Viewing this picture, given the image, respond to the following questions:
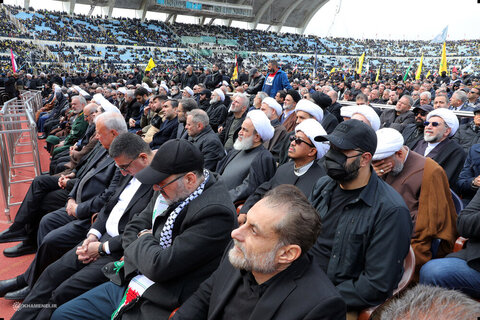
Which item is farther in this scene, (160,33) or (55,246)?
(160,33)

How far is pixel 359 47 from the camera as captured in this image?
2308 inches

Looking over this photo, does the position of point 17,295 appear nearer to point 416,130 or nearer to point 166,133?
point 166,133

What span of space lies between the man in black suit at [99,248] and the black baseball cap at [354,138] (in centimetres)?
162

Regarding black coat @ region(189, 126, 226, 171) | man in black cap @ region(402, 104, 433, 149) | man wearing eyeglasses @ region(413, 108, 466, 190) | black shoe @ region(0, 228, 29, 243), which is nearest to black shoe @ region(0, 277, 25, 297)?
black shoe @ region(0, 228, 29, 243)

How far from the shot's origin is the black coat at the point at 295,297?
55.5 inches

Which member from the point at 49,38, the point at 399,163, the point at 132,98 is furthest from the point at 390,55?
the point at 399,163

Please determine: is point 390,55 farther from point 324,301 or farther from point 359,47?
point 324,301

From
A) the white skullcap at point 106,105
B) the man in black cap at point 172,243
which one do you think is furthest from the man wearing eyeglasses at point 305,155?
the white skullcap at point 106,105

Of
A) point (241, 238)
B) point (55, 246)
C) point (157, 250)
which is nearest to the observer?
point (241, 238)

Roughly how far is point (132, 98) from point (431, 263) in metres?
8.25

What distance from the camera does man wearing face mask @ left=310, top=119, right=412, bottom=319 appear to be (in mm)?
1881

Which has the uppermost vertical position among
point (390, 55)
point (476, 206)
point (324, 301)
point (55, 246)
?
point (390, 55)

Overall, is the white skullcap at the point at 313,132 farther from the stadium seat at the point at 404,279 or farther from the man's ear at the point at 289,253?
the man's ear at the point at 289,253

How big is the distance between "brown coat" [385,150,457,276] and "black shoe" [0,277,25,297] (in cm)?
349
